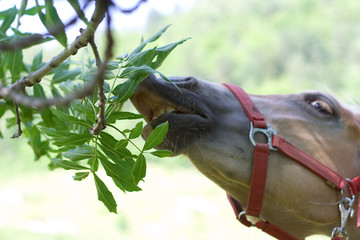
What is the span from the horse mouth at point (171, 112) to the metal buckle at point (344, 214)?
0.65 meters

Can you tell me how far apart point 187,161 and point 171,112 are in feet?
1.09

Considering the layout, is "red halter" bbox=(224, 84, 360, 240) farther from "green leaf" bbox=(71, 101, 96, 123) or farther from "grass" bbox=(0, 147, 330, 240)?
"grass" bbox=(0, 147, 330, 240)

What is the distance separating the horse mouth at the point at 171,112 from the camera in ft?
5.26

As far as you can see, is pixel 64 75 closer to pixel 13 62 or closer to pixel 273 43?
pixel 13 62

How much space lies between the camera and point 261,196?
1851mm

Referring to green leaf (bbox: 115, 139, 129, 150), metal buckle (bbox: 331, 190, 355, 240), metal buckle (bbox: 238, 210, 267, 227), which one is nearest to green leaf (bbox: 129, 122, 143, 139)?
green leaf (bbox: 115, 139, 129, 150)

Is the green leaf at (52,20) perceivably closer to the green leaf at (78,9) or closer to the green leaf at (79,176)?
the green leaf at (78,9)

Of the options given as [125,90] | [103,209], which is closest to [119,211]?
[103,209]

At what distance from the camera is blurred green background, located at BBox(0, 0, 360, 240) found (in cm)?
1148

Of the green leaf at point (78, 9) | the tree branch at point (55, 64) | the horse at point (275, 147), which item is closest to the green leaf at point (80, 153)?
the tree branch at point (55, 64)

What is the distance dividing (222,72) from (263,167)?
77.7 ft

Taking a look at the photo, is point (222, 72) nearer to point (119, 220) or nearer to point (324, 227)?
point (119, 220)

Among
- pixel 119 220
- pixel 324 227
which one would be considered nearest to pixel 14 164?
pixel 119 220

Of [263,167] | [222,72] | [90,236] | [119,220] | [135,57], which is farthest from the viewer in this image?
[222,72]
